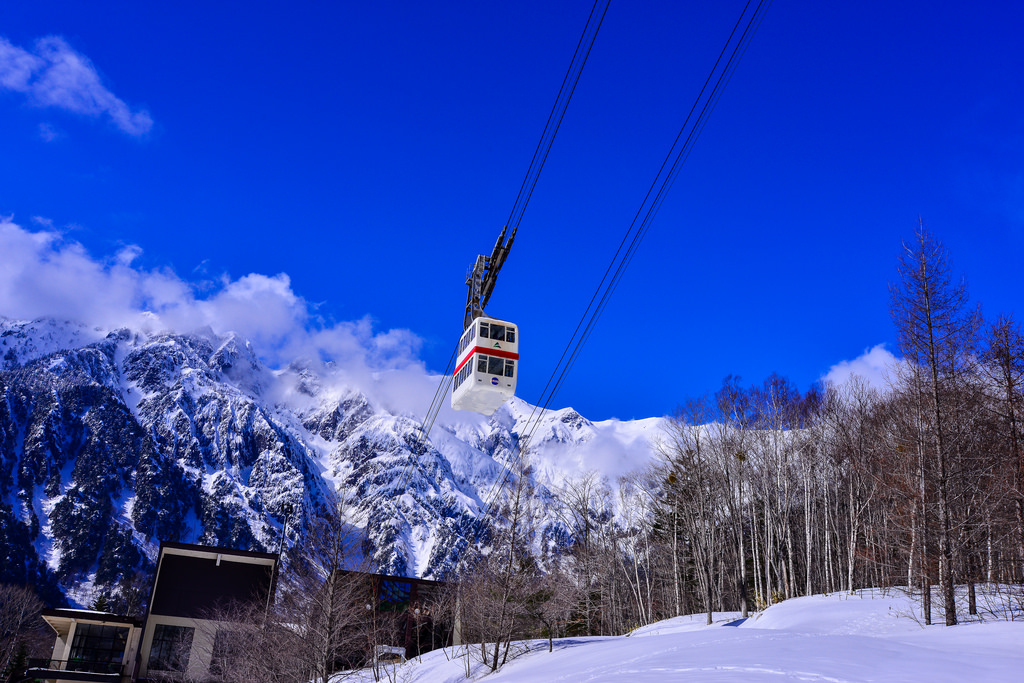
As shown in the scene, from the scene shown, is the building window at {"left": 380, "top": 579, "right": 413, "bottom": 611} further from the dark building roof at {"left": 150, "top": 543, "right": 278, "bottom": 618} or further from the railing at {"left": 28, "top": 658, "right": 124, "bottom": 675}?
the railing at {"left": 28, "top": 658, "right": 124, "bottom": 675}

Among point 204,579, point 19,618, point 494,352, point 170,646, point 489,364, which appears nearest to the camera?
point 489,364

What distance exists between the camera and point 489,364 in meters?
22.9

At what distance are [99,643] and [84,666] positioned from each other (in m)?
2.26

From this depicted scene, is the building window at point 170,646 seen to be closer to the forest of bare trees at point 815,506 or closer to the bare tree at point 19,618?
the forest of bare trees at point 815,506

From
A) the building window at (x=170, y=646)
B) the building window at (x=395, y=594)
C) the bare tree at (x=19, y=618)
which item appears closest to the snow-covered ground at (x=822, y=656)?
the building window at (x=170, y=646)

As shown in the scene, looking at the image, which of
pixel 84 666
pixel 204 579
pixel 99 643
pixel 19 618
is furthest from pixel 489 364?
pixel 19 618

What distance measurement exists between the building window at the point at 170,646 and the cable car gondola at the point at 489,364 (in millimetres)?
26583

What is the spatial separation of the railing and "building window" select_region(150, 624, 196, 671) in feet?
7.02

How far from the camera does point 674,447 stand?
44.1 metres

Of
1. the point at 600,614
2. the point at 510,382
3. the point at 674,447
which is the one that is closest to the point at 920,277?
the point at 510,382

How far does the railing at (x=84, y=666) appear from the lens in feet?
115

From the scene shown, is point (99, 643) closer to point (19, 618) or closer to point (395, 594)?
point (395, 594)

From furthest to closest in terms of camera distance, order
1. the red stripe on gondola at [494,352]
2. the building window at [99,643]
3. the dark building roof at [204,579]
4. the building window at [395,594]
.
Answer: the building window at [395,594] → the dark building roof at [204,579] → the building window at [99,643] → the red stripe on gondola at [494,352]

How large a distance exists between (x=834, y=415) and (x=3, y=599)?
7828 cm
